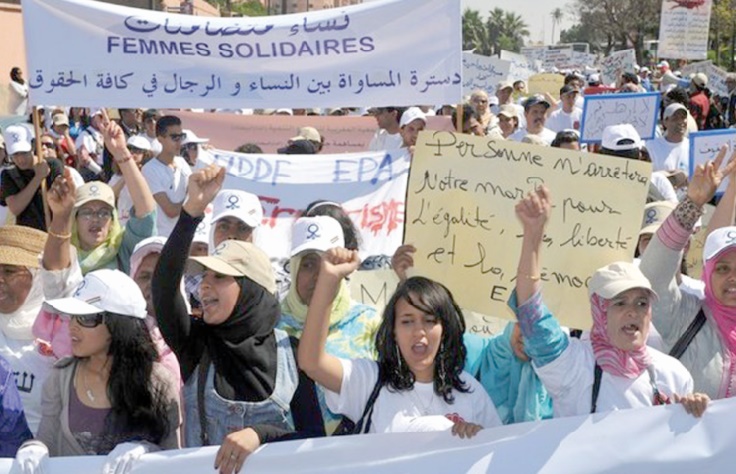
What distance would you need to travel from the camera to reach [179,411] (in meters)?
3.65

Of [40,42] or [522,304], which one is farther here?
[40,42]

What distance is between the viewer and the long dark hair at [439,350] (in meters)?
3.69

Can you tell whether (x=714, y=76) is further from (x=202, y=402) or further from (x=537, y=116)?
(x=202, y=402)

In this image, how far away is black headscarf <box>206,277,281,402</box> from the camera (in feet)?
12.3

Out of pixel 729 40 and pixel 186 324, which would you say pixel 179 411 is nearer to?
pixel 186 324

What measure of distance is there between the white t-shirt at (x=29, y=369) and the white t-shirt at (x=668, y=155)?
578 cm

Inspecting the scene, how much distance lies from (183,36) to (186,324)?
268 centimetres

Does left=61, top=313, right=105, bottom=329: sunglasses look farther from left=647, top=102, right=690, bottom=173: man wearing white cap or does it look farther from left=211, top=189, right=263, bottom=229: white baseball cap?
left=647, top=102, right=690, bottom=173: man wearing white cap

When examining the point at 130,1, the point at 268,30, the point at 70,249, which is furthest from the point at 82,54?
the point at 130,1

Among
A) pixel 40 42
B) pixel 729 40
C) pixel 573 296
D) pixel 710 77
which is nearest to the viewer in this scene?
pixel 573 296

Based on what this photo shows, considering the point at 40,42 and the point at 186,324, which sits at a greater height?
the point at 40,42

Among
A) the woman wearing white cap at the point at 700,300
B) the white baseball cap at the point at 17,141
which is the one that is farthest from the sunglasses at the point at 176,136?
the woman wearing white cap at the point at 700,300

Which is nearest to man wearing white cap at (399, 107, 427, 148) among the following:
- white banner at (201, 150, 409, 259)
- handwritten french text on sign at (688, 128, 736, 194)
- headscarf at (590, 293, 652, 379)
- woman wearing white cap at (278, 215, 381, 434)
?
white banner at (201, 150, 409, 259)

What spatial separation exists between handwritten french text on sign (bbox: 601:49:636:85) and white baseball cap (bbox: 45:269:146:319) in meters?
19.5
